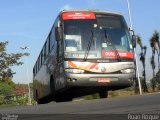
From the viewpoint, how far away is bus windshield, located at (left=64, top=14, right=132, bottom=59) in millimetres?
15852

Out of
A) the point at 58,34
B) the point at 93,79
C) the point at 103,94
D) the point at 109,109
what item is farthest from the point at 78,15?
the point at 109,109

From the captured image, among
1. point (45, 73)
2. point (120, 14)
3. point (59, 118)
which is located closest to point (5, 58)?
point (45, 73)

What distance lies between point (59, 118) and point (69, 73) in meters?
8.67

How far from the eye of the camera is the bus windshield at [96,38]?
1585 centimetres

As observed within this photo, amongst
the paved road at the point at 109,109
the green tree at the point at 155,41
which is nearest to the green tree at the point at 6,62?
the green tree at the point at 155,41

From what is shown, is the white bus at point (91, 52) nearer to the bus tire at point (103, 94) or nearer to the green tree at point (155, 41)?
the bus tire at point (103, 94)

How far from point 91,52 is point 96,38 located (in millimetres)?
587

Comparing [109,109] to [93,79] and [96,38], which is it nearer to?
[93,79]

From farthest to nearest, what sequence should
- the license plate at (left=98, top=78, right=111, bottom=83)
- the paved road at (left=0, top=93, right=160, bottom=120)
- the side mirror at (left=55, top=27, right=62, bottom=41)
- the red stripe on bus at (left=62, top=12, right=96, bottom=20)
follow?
the red stripe on bus at (left=62, top=12, right=96, bottom=20) → the license plate at (left=98, top=78, right=111, bottom=83) → the side mirror at (left=55, top=27, right=62, bottom=41) → the paved road at (left=0, top=93, right=160, bottom=120)

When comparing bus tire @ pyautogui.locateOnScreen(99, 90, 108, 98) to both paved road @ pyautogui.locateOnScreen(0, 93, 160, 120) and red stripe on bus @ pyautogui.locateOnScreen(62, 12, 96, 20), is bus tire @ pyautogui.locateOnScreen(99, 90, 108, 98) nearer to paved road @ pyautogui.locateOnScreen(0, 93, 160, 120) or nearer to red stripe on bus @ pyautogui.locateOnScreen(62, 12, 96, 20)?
red stripe on bus @ pyautogui.locateOnScreen(62, 12, 96, 20)

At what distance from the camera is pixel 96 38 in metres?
16.2

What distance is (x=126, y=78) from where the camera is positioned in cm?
1616

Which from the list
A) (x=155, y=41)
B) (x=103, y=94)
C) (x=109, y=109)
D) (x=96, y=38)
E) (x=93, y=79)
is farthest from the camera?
(x=155, y=41)

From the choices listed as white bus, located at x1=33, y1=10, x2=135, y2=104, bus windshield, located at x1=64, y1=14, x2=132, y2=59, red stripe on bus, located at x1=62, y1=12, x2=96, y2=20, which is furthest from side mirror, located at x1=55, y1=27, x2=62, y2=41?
red stripe on bus, located at x1=62, y1=12, x2=96, y2=20
